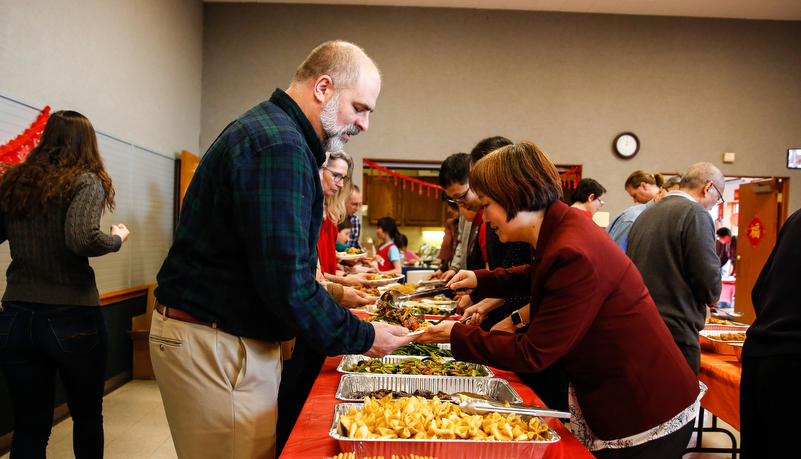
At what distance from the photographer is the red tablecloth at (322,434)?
108cm

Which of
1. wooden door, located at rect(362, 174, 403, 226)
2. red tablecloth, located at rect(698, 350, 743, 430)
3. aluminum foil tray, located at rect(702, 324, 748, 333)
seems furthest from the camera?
wooden door, located at rect(362, 174, 403, 226)

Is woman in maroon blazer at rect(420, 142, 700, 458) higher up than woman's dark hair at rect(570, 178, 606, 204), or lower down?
A: lower down

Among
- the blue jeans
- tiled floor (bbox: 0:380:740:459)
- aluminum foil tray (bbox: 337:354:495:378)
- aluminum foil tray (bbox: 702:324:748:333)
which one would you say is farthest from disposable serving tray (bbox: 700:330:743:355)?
the blue jeans

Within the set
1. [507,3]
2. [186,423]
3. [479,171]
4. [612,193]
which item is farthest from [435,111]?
[186,423]

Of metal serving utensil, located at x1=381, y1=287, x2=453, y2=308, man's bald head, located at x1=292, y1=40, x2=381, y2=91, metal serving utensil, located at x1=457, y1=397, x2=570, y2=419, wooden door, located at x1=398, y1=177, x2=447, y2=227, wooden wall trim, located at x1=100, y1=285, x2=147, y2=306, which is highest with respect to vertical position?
man's bald head, located at x1=292, y1=40, x2=381, y2=91

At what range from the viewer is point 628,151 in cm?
575

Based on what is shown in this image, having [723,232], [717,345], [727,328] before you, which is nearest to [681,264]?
[717,345]

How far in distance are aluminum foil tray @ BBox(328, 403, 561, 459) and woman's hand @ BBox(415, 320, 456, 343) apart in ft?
1.16

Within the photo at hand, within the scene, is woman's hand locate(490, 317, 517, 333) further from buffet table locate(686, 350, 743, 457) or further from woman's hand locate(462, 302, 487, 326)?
buffet table locate(686, 350, 743, 457)

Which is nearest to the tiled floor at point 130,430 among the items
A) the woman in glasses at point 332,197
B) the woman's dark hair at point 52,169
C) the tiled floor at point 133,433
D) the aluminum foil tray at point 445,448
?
the tiled floor at point 133,433

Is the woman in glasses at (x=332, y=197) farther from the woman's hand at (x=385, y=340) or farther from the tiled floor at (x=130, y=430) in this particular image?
the tiled floor at (x=130, y=430)

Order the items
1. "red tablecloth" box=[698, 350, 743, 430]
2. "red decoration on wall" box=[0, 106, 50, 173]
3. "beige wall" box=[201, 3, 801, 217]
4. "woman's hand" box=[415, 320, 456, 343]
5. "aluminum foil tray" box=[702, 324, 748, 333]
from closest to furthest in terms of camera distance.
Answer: "woman's hand" box=[415, 320, 456, 343]
"red tablecloth" box=[698, 350, 743, 430]
"red decoration on wall" box=[0, 106, 50, 173]
"aluminum foil tray" box=[702, 324, 748, 333]
"beige wall" box=[201, 3, 801, 217]

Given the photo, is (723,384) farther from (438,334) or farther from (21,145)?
(21,145)

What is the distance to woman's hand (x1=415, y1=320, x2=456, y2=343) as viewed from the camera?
54.2 inches
